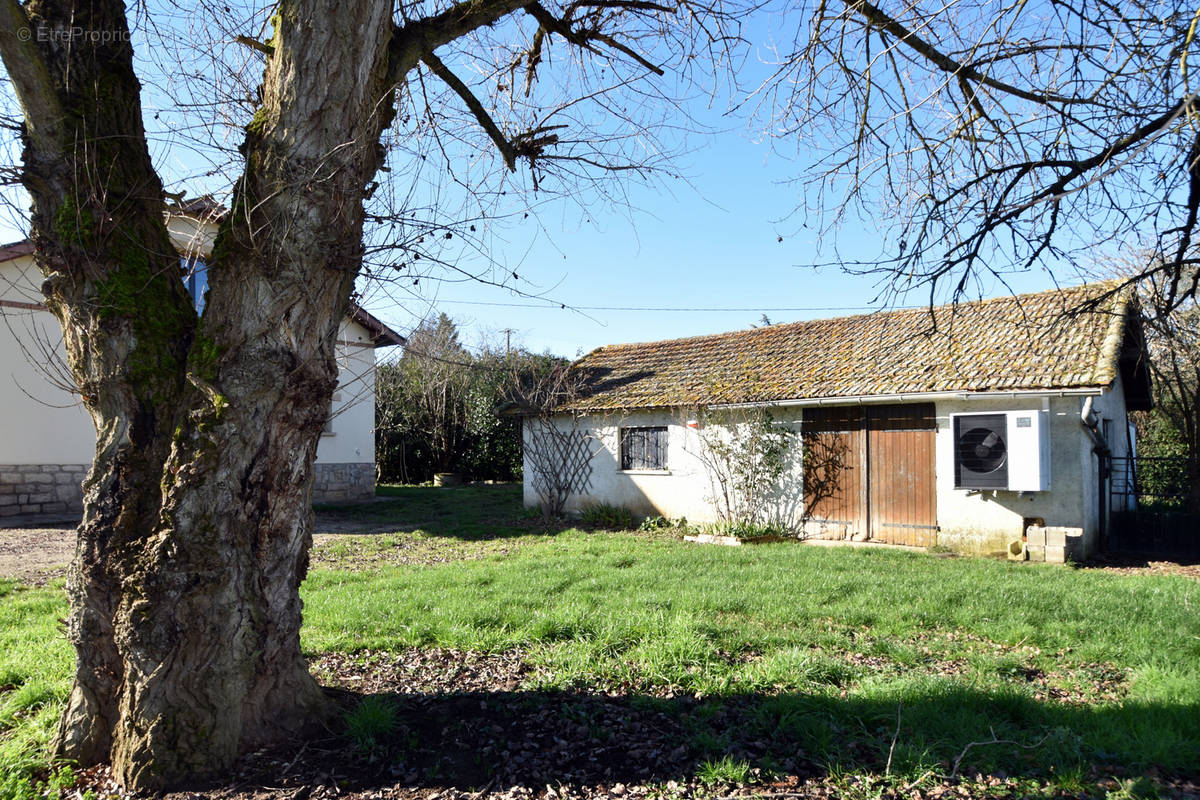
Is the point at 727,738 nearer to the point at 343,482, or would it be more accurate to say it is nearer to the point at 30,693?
the point at 30,693

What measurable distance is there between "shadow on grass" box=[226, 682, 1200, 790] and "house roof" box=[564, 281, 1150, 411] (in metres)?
5.12

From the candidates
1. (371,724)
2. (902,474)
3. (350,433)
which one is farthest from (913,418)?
(350,433)

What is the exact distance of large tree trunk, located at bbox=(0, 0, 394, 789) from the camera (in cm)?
327

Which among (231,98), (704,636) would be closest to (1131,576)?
(704,636)

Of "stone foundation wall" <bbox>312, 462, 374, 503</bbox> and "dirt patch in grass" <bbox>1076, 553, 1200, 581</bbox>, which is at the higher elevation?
"stone foundation wall" <bbox>312, 462, 374, 503</bbox>

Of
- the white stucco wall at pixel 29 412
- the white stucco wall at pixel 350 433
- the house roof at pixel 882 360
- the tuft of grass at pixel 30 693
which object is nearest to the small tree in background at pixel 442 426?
the white stucco wall at pixel 350 433

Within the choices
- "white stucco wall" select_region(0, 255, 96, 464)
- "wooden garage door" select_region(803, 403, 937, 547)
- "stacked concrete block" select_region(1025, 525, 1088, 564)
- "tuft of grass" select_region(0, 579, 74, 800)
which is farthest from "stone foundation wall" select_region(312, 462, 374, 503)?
"stacked concrete block" select_region(1025, 525, 1088, 564)

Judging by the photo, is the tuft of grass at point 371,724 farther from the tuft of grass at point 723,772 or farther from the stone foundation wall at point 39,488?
the stone foundation wall at point 39,488

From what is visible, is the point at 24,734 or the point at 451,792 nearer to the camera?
the point at 451,792

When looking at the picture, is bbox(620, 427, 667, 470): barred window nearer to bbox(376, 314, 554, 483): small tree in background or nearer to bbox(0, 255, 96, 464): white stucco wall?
bbox(376, 314, 554, 483): small tree in background

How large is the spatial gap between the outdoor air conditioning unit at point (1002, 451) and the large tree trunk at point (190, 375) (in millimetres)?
9861

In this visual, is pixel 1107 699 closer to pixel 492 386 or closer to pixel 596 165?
pixel 596 165

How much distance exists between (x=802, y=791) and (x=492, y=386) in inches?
876

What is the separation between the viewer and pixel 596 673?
4.52m
